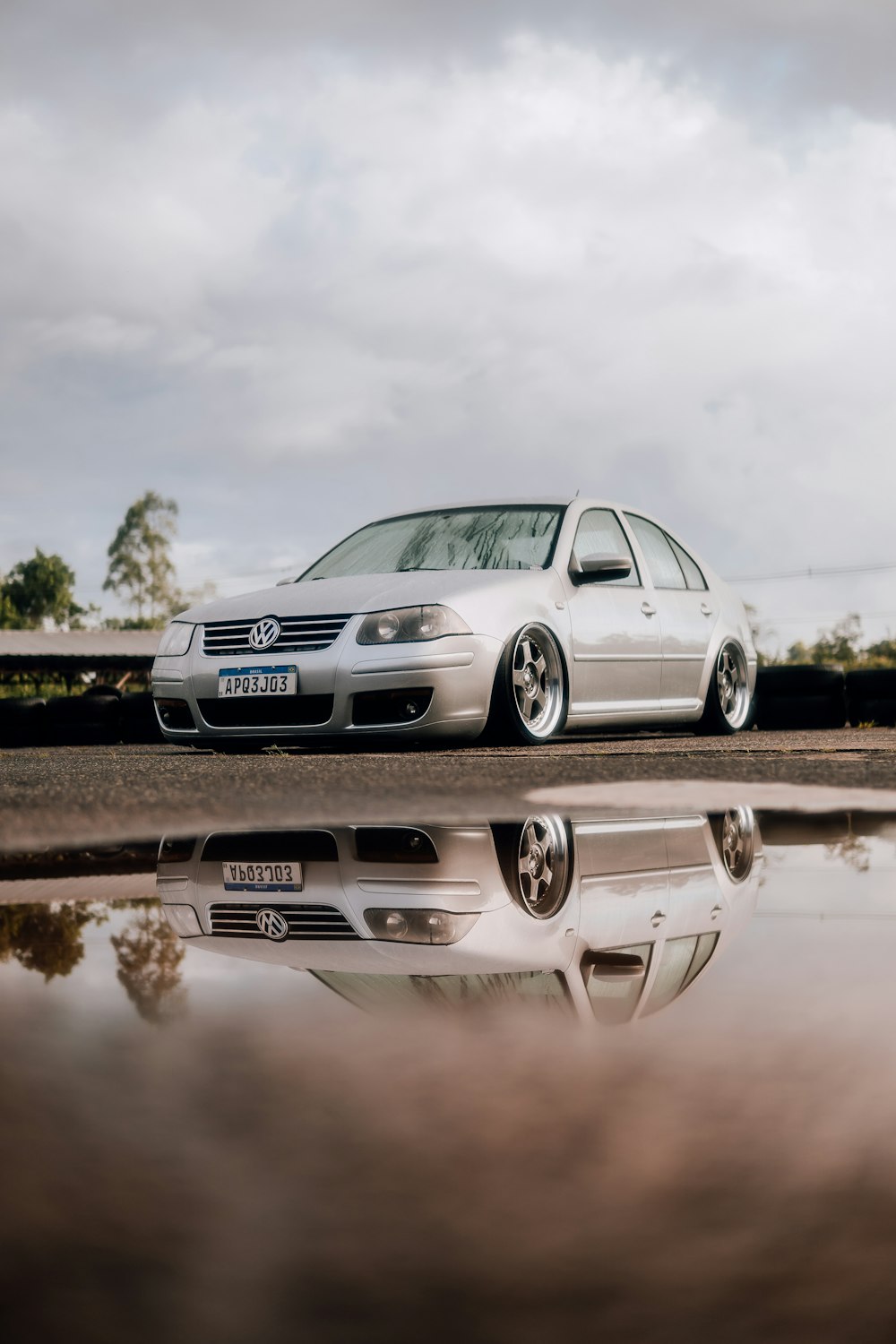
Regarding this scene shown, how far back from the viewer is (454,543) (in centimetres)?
754

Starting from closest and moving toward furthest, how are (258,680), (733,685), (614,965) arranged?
(614,965)
(258,680)
(733,685)

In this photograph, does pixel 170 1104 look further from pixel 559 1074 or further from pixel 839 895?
pixel 839 895

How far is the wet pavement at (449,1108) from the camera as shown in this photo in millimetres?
756

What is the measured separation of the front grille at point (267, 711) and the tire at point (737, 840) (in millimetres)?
3320

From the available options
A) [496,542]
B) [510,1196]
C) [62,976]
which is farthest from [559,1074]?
[496,542]

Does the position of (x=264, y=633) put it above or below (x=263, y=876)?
above

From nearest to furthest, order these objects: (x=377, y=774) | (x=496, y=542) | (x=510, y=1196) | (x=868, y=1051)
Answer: (x=510, y=1196) → (x=868, y=1051) → (x=377, y=774) → (x=496, y=542)

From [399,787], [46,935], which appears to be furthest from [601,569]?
[46,935]

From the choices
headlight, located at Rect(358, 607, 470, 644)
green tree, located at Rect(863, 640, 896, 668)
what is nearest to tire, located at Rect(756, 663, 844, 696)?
headlight, located at Rect(358, 607, 470, 644)

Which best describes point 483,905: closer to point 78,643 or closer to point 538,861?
Result: point 538,861

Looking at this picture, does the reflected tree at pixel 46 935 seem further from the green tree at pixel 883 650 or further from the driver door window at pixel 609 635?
the green tree at pixel 883 650

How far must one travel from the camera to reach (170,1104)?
1033mm

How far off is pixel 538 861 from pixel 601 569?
4.75 metres

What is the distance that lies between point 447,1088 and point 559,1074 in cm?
10
